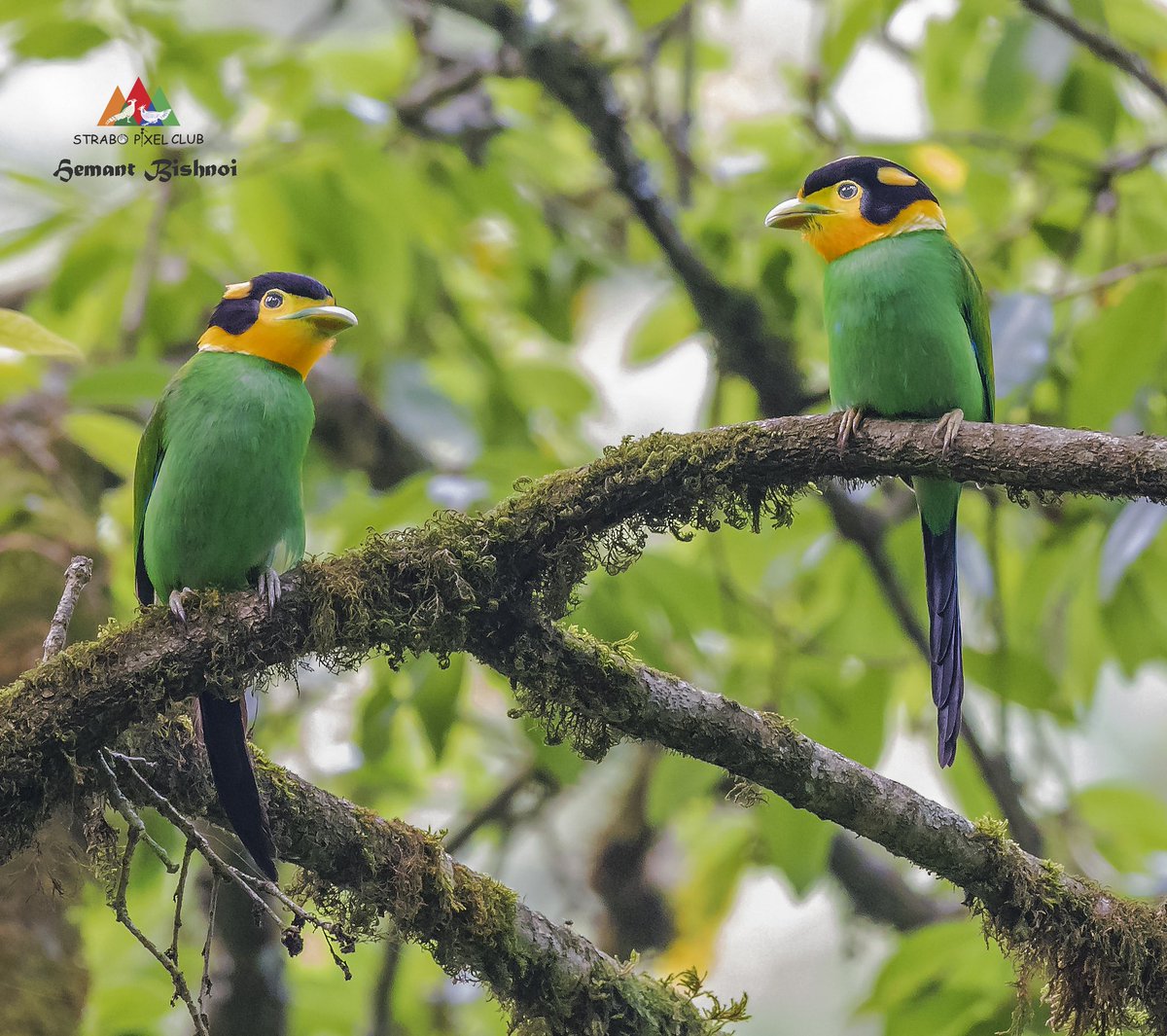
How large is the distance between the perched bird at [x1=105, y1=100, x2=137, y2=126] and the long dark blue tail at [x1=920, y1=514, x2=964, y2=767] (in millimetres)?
2655

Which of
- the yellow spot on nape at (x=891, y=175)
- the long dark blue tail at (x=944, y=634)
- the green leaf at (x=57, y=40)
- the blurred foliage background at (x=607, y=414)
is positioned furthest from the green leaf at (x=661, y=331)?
the green leaf at (x=57, y=40)

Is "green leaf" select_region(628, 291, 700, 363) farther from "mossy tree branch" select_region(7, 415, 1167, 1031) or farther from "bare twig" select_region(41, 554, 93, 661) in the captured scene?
"bare twig" select_region(41, 554, 93, 661)

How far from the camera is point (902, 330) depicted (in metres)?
2.85

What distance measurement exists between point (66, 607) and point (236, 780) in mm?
398

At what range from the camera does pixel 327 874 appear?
210cm

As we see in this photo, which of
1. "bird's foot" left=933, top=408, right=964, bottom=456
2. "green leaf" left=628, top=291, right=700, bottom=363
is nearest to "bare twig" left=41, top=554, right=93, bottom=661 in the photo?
"bird's foot" left=933, top=408, right=964, bottom=456

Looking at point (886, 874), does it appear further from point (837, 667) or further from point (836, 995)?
point (836, 995)

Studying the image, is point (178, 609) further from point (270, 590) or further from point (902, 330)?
point (902, 330)

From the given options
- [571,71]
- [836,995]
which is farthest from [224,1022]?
[836,995]

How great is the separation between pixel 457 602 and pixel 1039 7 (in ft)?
7.79

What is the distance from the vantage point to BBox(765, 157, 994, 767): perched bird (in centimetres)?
279

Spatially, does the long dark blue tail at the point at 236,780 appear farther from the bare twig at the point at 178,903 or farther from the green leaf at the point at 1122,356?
the green leaf at the point at 1122,356

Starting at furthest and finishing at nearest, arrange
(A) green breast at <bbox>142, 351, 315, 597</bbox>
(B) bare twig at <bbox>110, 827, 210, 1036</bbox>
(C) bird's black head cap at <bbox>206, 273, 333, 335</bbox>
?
1. (C) bird's black head cap at <bbox>206, 273, 333, 335</bbox>
2. (A) green breast at <bbox>142, 351, 315, 597</bbox>
3. (B) bare twig at <bbox>110, 827, 210, 1036</bbox>

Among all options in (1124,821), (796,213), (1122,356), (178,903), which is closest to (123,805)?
(178,903)
